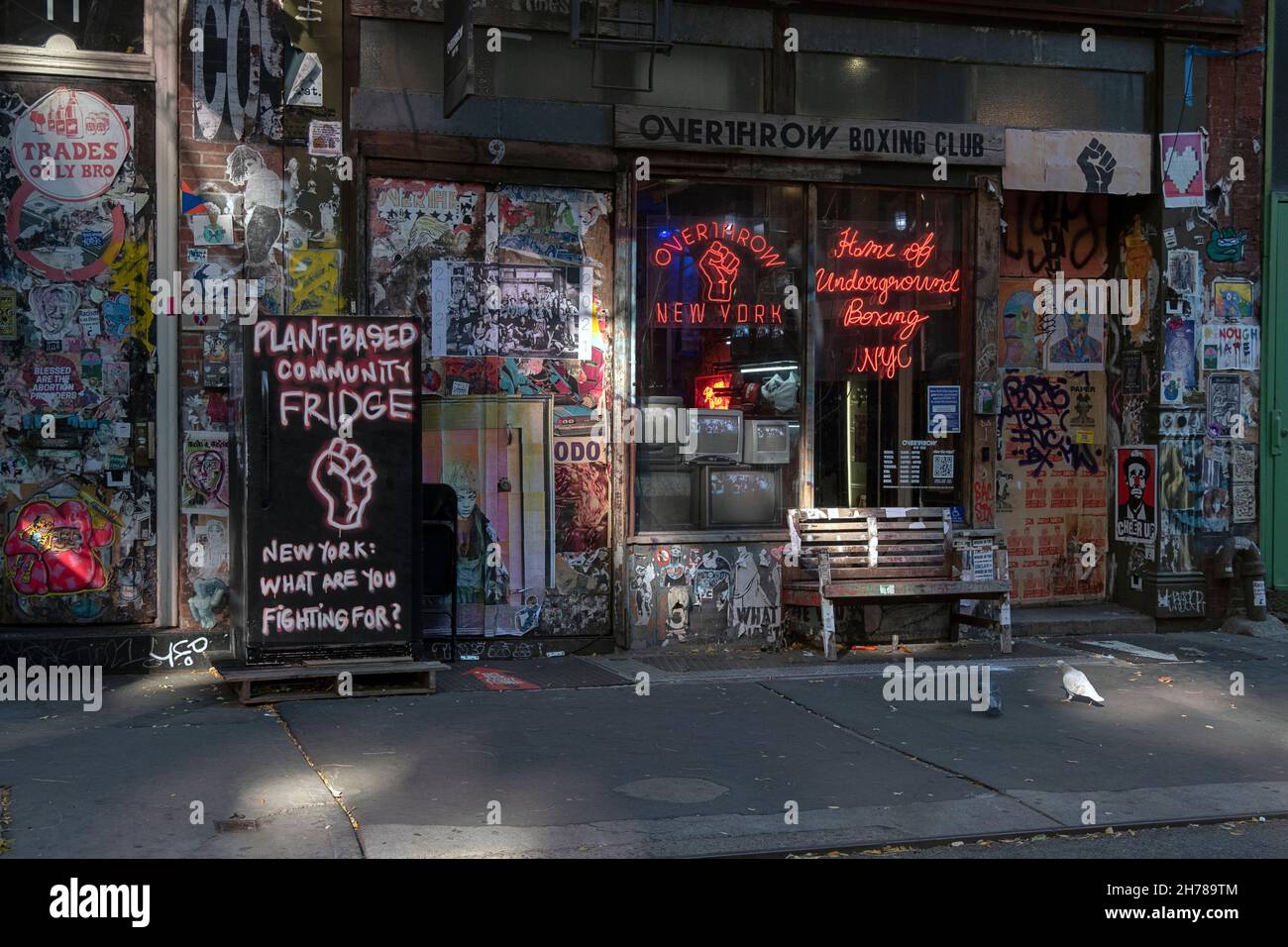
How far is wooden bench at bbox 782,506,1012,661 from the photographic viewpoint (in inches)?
394

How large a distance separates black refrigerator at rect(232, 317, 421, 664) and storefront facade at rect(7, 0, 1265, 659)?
2.12 feet

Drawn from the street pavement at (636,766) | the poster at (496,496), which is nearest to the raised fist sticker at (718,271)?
the poster at (496,496)

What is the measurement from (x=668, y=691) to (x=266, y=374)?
3165 mm

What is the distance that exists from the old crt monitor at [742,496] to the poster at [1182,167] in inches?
157

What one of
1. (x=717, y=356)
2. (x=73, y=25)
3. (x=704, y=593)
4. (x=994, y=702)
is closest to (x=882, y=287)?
(x=717, y=356)

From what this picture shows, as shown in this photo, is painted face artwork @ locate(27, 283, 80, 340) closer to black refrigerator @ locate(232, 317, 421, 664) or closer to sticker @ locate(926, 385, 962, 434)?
black refrigerator @ locate(232, 317, 421, 664)

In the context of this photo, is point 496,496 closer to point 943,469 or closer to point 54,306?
point 54,306

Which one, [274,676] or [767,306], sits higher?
[767,306]

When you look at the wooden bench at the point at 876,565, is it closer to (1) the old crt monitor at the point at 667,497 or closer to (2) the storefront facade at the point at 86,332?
(1) the old crt monitor at the point at 667,497

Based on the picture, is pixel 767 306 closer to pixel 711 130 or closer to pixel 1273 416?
pixel 711 130

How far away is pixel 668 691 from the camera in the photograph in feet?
29.2

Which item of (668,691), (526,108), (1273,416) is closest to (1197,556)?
(1273,416)

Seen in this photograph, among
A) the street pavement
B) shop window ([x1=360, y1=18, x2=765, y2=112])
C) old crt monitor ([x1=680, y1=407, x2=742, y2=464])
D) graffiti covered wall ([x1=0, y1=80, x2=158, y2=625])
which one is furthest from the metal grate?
the street pavement

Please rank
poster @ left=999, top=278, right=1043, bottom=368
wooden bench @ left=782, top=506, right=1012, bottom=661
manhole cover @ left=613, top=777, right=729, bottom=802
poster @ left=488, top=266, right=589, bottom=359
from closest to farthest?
manhole cover @ left=613, top=777, right=729, bottom=802 < poster @ left=488, top=266, right=589, bottom=359 < wooden bench @ left=782, top=506, right=1012, bottom=661 < poster @ left=999, top=278, right=1043, bottom=368
